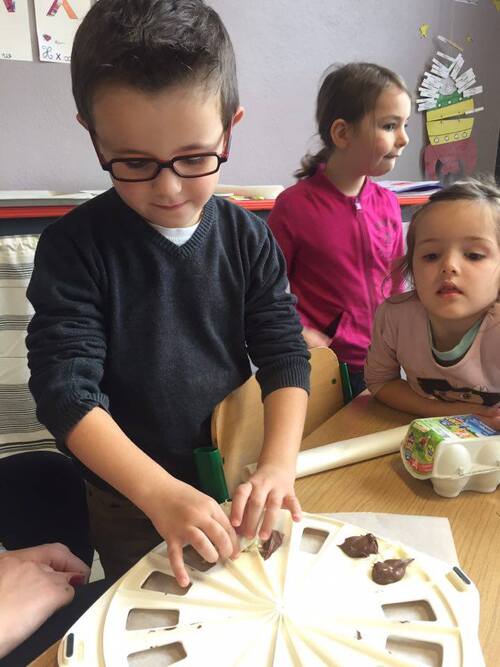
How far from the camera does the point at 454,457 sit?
0.64m

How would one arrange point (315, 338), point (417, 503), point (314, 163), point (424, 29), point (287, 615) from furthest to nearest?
point (424, 29) → point (314, 163) → point (315, 338) → point (417, 503) → point (287, 615)

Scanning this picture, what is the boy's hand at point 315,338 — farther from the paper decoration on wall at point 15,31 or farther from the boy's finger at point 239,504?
the paper decoration on wall at point 15,31

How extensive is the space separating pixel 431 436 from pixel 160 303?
0.38 meters

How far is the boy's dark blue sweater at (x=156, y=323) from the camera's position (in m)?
0.63

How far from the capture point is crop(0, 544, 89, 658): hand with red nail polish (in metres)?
0.53

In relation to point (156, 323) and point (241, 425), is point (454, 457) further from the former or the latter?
point (156, 323)

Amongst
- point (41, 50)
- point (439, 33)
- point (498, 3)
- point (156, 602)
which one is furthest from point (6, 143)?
point (498, 3)

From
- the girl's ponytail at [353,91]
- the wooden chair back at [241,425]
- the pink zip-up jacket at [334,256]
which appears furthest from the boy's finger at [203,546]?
the girl's ponytail at [353,91]

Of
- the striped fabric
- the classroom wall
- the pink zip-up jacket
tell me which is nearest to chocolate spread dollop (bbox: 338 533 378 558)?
the pink zip-up jacket

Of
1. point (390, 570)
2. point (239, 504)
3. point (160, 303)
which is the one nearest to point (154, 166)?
point (160, 303)

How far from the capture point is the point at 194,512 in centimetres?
51

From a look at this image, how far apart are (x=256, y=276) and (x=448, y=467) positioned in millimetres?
363

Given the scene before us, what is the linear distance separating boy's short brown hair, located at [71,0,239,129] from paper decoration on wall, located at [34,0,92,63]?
88 centimetres

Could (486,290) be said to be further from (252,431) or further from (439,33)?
(439,33)
